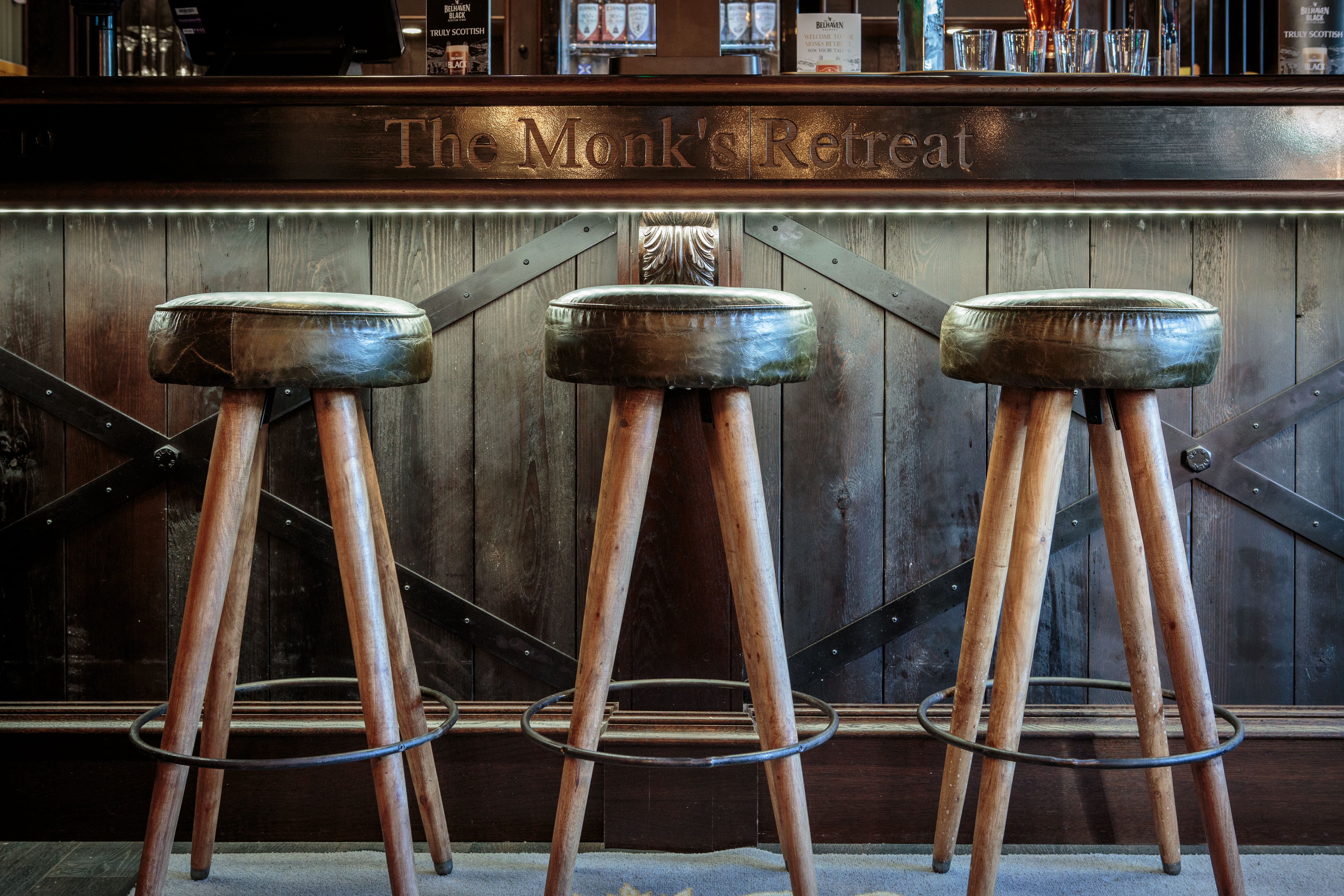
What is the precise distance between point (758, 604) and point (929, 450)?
602mm

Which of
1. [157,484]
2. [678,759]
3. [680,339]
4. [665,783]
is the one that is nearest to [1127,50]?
[680,339]

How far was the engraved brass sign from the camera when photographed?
1493 millimetres

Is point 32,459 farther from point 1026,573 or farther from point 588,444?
point 1026,573

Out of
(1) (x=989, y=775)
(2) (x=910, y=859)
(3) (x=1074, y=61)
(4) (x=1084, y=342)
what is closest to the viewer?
(4) (x=1084, y=342)

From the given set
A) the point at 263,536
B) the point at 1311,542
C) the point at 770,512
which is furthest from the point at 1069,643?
the point at 263,536

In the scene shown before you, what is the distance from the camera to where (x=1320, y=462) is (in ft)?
5.96

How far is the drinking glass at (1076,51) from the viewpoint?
1.65 meters

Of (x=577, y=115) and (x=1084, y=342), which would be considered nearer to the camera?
(x=1084, y=342)

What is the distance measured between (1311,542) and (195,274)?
6.33ft

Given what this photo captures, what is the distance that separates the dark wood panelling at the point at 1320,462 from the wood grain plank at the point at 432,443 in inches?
54.8

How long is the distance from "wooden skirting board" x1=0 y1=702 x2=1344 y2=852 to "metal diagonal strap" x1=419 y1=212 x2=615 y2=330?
675 millimetres

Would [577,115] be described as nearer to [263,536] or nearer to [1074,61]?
[1074,61]

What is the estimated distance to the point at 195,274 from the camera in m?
1.81

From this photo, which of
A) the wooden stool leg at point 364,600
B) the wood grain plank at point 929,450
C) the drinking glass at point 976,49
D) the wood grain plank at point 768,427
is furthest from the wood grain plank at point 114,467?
the drinking glass at point 976,49
